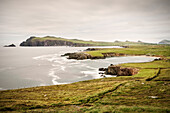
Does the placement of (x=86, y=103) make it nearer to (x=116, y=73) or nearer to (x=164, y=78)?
(x=164, y=78)

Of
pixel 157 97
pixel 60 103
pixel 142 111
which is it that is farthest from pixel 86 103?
pixel 157 97

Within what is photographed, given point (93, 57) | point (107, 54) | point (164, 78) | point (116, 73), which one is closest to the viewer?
point (164, 78)

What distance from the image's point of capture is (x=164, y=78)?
150 feet

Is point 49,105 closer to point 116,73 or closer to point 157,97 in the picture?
point 157,97

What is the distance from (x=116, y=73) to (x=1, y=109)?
62488 millimetres

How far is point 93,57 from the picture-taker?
15250 centimetres

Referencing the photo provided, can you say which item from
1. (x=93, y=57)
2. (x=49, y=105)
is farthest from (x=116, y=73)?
(x=93, y=57)

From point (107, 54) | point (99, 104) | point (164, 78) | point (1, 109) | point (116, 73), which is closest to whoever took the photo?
point (1, 109)

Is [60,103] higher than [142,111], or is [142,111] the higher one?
[142,111]

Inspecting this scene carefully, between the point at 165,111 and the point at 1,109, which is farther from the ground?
the point at 165,111

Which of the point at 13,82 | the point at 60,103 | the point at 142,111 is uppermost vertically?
the point at 142,111

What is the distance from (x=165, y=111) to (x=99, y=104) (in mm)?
12940

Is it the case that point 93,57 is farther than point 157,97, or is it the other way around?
point 93,57

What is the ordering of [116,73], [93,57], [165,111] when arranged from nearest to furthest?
[165,111]
[116,73]
[93,57]
